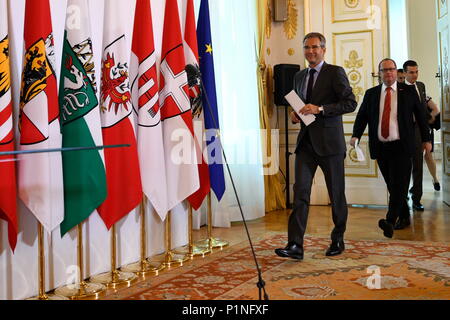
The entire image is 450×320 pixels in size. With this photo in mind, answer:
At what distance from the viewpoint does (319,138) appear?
13.1 ft

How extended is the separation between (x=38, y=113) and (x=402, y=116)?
10.4ft

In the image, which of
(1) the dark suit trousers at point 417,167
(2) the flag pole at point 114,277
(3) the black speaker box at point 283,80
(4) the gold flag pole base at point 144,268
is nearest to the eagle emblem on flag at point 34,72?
(2) the flag pole at point 114,277

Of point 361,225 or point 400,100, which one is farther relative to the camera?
point 361,225

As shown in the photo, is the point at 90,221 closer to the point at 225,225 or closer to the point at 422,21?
the point at 225,225

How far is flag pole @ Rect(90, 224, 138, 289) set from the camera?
3546 mm

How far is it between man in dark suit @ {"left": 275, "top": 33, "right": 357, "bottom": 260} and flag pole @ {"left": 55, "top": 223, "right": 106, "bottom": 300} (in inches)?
49.9

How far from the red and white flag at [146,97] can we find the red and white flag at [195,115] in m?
0.47

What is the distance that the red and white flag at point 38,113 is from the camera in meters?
3.02

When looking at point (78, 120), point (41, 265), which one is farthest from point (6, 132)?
point (41, 265)

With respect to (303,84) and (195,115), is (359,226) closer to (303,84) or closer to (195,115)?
(303,84)

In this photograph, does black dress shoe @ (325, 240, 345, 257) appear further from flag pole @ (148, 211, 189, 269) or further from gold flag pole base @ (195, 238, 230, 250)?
flag pole @ (148, 211, 189, 269)

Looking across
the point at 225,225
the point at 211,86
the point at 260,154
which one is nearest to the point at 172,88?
the point at 211,86

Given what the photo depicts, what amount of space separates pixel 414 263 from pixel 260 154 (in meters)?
2.70

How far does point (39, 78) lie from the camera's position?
10.1 feet
